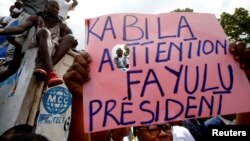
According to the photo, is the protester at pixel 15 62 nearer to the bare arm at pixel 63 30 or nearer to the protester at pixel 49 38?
the protester at pixel 49 38

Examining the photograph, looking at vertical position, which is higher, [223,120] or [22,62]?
[22,62]

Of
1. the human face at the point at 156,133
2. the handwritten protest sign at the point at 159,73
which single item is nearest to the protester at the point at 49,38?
the human face at the point at 156,133

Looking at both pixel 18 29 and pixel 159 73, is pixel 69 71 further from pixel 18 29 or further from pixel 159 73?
pixel 18 29

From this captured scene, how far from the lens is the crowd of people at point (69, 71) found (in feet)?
6.30

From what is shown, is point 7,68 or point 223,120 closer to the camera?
point 223,120

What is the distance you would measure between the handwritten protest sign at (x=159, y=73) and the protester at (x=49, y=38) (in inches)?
76.6

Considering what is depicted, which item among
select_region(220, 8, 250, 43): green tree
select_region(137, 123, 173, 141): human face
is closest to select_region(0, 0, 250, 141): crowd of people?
select_region(137, 123, 173, 141): human face

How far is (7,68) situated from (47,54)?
780 mm

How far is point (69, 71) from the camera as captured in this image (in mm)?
1893

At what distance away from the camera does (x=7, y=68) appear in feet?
15.3

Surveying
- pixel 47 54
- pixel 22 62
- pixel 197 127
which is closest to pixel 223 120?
pixel 197 127

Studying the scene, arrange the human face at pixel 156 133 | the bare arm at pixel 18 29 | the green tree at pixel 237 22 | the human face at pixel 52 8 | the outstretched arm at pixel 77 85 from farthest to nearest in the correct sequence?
the green tree at pixel 237 22, the human face at pixel 52 8, the bare arm at pixel 18 29, the human face at pixel 156 133, the outstretched arm at pixel 77 85

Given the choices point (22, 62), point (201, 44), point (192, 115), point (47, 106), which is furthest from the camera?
point (22, 62)

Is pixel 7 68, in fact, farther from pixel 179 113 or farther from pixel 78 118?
pixel 179 113
